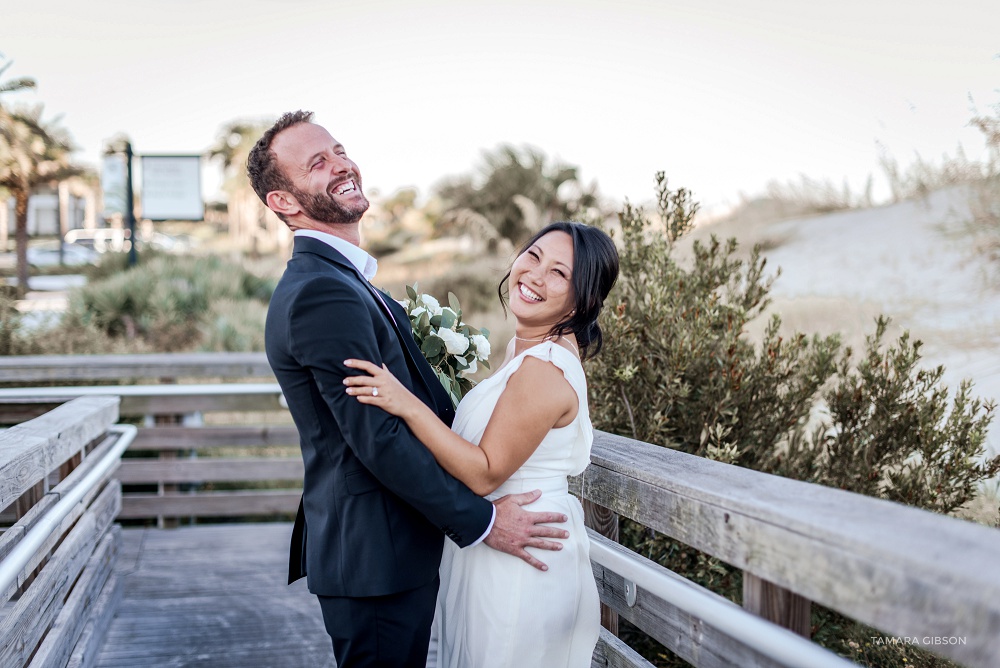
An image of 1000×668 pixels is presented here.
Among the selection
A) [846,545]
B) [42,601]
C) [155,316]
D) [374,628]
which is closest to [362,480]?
[374,628]

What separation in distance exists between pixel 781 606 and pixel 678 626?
468 mm

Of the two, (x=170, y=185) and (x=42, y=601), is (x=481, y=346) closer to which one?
(x=42, y=601)

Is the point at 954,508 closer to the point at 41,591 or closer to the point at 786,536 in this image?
the point at 786,536

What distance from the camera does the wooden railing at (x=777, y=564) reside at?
1.04 metres

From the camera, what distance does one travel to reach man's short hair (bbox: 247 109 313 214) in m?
2.11

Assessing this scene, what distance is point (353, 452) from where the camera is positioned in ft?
6.04

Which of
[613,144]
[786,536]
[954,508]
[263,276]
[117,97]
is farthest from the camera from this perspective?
[117,97]

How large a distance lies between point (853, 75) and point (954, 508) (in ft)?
46.8

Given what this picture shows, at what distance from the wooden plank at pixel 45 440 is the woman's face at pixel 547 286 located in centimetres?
140

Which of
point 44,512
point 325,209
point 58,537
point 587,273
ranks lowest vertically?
point 58,537

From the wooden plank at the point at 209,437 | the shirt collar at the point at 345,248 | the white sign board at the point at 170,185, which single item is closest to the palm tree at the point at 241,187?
the white sign board at the point at 170,185

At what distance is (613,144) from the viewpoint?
2141 centimetres

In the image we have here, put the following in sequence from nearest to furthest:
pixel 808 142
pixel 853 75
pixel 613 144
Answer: pixel 853 75, pixel 808 142, pixel 613 144

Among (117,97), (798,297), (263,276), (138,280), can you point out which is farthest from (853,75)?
(117,97)
